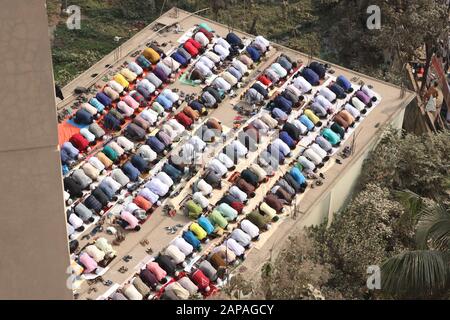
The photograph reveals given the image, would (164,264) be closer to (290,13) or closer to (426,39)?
(426,39)

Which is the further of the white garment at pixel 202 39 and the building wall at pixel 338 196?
the white garment at pixel 202 39

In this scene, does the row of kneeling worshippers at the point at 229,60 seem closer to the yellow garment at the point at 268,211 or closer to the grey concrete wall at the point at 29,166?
the yellow garment at the point at 268,211

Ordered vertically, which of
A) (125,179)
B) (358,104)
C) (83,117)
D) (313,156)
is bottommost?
Answer: (125,179)

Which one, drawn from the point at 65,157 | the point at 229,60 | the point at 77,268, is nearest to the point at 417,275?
the point at 77,268

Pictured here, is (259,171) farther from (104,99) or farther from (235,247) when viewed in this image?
(104,99)

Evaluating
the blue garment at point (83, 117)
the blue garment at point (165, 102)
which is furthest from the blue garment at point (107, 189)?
the blue garment at point (165, 102)
